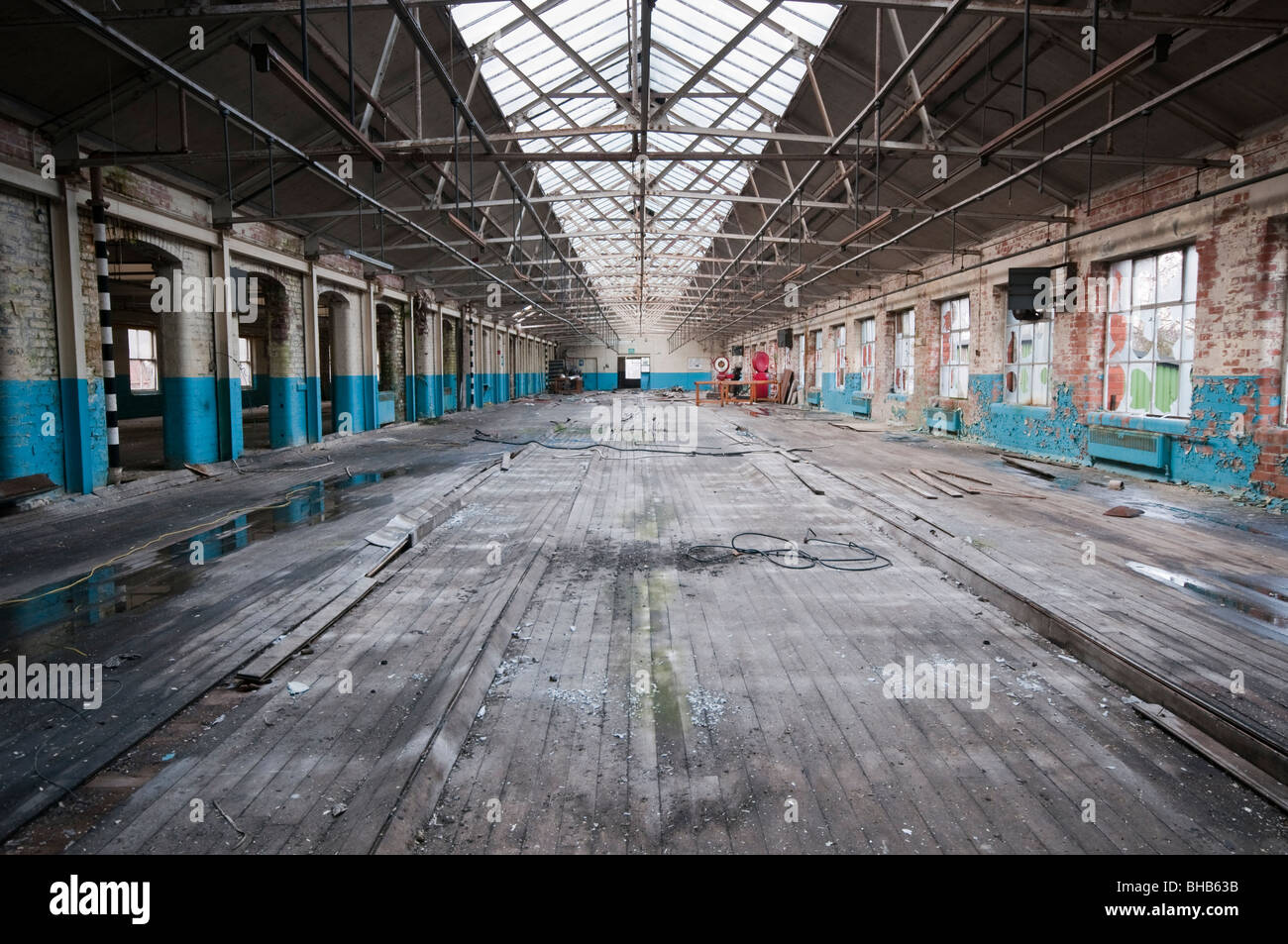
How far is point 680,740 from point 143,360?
2235 cm

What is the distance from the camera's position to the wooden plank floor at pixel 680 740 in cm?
217

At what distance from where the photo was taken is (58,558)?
5523 millimetres

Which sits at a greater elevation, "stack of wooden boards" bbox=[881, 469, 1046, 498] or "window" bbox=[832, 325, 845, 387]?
"window" bbox=[832, 325, 845, 387]

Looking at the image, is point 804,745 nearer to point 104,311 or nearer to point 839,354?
point 104,311

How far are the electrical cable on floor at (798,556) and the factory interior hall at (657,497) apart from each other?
0.12m

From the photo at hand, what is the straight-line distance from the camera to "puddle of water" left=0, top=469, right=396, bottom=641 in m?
4.11

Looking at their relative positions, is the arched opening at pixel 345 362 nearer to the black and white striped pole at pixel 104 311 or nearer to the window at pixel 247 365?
the black and white striped pole at pixel 104 311

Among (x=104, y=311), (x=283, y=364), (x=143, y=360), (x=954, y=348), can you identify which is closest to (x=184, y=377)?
(x=104, y=311)

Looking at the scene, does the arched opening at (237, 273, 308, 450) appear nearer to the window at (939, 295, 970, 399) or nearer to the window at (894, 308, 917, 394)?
the window at (939, 295, 970, 399)

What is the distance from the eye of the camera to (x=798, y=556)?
5.61 meters

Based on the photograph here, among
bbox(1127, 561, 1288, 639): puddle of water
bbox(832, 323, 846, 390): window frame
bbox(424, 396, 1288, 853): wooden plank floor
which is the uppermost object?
bbox(832, 323, 846, 390): window frame

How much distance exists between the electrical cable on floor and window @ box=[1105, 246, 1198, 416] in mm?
6195

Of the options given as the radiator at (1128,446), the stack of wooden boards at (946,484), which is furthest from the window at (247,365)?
the radiator at (1128,446)

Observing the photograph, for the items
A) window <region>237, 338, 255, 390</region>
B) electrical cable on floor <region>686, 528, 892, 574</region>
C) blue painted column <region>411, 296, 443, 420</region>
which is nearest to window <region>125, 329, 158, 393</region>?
window <region>237, 338, 255, 390</region>
